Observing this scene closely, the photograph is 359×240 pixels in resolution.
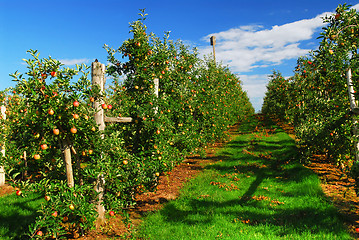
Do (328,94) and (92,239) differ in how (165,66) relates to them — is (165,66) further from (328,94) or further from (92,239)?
(328,94)

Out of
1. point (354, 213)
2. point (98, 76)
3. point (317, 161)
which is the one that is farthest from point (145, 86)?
point (317, 161)

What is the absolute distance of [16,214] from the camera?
6145 millimetres

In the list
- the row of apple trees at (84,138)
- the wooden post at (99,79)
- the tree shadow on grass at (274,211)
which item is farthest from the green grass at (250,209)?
the wooden post at (99,79)

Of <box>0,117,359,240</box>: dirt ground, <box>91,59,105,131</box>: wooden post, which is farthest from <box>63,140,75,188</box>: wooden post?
<box>0,117,359,240</box>: dirt ground

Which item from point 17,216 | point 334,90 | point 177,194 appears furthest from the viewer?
point 334,90

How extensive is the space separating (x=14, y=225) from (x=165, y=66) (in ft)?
19.5

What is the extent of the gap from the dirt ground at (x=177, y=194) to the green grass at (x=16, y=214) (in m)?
1.51

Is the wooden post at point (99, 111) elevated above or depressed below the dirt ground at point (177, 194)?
above

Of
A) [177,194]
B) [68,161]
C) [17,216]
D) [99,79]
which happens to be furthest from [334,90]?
[17,216]

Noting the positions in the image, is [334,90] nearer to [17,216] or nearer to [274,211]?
[274,211]

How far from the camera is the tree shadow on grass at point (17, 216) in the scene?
511 cm

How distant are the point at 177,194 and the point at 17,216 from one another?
443 centimetres

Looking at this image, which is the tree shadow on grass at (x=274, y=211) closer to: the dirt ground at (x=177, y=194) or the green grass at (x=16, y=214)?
the dirt ground at (x=177, y=194)

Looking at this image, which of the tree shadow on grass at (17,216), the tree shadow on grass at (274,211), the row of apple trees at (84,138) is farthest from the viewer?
the tree shadow on grass at (17,216)
